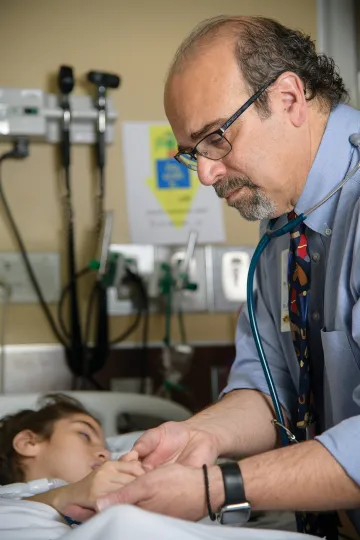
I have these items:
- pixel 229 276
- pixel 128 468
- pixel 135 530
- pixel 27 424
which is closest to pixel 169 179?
pixel 229 276

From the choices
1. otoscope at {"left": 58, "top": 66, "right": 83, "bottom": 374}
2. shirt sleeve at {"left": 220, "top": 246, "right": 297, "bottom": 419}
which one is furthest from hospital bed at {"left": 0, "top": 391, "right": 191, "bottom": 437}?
shirt sleeve at {"left": 220, "top": 246, "right": 297, "bottom": 419}

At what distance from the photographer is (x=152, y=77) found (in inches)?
116

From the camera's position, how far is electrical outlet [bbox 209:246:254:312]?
294 centimetres

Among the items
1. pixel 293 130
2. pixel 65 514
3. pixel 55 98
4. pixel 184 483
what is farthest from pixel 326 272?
pixel 55 98

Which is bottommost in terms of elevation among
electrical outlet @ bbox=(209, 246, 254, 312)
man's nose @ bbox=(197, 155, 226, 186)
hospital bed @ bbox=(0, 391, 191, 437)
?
hospital bed @ bbox=(0, 391, 191, 437)

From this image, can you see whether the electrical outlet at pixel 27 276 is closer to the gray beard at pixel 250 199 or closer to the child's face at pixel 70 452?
the child's face at pixel 70 452

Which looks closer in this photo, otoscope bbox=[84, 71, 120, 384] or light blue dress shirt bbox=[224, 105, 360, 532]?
light blue dress shirt bbox=[224, 105, 360, 532]

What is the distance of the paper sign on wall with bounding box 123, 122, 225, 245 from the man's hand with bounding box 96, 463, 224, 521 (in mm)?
1666

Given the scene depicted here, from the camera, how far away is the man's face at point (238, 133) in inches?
63.2

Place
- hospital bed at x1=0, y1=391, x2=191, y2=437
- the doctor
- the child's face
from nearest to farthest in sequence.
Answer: the doctor, the child's face, hospital bed at x1=0, y1=391, x2=191, y2=437

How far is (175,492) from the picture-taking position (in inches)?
50.7

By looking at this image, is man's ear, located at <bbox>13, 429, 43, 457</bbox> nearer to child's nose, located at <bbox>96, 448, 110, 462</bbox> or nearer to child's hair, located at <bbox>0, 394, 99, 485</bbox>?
child's hair, located at <bbox>0, 394, 99, 485</bbox>

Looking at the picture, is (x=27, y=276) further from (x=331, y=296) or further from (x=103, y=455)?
(x=331, y=296)

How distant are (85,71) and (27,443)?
1.42 metres
